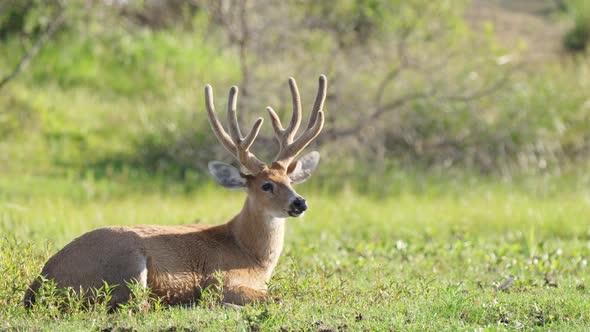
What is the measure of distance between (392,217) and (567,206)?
2741mm

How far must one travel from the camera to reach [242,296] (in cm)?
659

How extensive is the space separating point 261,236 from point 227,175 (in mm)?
574

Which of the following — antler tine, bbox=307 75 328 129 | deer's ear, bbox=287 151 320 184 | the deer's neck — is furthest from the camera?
antler tine, bbox=307 75 328 129

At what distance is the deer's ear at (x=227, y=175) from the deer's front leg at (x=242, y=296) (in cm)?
95

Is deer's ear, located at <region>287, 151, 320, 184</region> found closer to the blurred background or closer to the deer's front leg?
the deer's front leg

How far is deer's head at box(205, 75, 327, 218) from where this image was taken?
6.95m

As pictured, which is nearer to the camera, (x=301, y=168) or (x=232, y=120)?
(x=232, y=120)

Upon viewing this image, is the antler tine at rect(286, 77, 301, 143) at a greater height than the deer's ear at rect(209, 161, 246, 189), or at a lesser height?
greater

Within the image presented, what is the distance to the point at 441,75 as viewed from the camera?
1577cm

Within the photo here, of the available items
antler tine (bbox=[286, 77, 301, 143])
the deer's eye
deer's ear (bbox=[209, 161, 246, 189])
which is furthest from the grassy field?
antler tine (bbox=[286, 77, 301, 143])

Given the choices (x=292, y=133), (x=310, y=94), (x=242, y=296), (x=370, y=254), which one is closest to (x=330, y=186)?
(x=310, y=94)

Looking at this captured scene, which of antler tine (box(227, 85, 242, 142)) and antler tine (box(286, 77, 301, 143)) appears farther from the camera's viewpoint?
antler tine (box(286, 77, 301, 143))

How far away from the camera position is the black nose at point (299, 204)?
676cm

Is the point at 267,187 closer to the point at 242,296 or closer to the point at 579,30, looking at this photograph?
the point at 242,296
